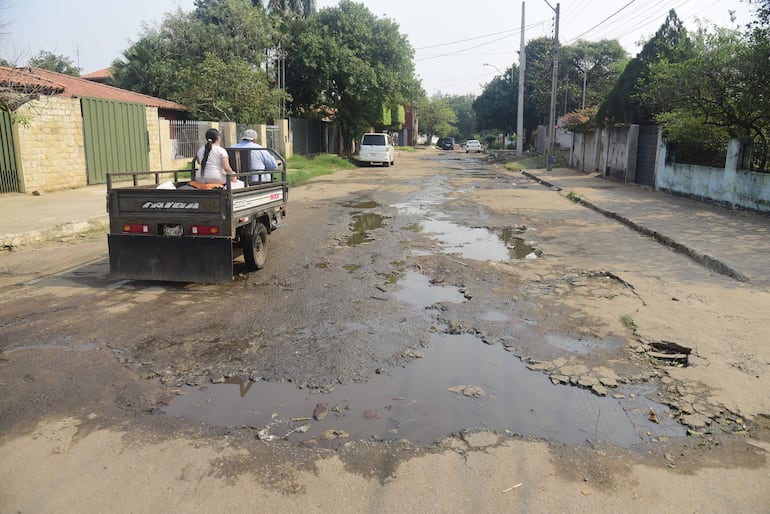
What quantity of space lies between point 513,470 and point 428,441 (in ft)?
1.93

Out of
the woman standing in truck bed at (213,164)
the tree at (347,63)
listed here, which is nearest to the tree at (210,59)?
the tree at (347,63)

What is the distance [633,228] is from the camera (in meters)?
12.8

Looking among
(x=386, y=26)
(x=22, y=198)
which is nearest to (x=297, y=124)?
(x=386, y=26)

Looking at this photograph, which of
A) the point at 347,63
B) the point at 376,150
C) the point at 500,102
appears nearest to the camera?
the point at 347,63

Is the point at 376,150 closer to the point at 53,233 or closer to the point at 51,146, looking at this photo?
the point at 51,146

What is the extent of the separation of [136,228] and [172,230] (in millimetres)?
478

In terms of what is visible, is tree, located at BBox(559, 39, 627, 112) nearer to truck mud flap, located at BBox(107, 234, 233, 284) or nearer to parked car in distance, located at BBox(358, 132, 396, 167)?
parked car in distance, located at BBox(358, 132, 396, 167)

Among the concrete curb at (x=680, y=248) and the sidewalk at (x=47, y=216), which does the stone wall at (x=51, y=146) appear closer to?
the sidewalk at (x=47, y=216)

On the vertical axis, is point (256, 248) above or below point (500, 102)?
below

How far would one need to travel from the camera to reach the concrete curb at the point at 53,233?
389 inches

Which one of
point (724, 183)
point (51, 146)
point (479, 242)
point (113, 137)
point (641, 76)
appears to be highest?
point (641, 76)

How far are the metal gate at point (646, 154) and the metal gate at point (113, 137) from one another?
17504mm

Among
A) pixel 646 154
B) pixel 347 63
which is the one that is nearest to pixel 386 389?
pixel 646 154

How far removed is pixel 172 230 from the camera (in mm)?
7426
